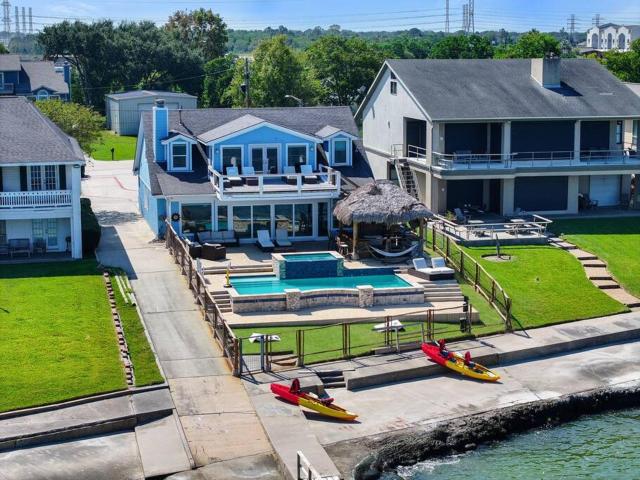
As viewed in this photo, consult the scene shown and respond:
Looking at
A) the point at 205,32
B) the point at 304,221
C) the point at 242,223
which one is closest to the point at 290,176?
the point at 304,221

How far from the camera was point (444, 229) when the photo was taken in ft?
165

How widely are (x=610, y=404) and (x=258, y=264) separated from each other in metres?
16.6

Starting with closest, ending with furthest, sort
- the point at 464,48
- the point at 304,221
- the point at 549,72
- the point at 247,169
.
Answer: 1. the point at 304,221
2. the point at 247,169
3. the point at 549,72
4. the point at 464,48

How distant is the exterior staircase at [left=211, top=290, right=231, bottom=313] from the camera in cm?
3881

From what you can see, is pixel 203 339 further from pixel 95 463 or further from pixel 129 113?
pixel 129 113

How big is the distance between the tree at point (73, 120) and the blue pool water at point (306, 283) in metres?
19.8

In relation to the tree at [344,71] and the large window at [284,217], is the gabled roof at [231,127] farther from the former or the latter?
the tree at [344,71]

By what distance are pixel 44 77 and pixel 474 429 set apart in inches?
2989

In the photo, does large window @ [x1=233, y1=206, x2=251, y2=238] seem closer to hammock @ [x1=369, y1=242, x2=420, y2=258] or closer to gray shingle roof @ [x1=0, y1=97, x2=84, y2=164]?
hammock @ [x1=369, y1=242, x2=420, y2=258]

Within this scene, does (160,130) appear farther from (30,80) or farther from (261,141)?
(30,80)

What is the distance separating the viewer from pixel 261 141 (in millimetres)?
49781

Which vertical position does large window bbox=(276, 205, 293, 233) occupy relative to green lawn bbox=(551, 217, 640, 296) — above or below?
above

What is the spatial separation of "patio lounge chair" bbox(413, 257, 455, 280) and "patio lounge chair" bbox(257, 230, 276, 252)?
715 cm

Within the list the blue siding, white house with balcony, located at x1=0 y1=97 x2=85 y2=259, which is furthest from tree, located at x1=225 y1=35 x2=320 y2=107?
white house with balcony, located at x1=0 y1=97 x2=85 y2=259
